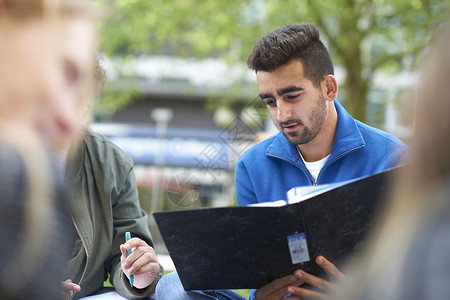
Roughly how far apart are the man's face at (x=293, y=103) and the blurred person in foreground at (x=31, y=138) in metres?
1.55

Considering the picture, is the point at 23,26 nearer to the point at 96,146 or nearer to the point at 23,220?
the point at 23,220

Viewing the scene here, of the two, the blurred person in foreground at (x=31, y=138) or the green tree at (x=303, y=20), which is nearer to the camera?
the blurred person in foreground at (x=31, y=138)

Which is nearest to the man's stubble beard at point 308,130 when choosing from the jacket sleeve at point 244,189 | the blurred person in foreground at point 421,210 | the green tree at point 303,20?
the jacket sleeve at point 244,189

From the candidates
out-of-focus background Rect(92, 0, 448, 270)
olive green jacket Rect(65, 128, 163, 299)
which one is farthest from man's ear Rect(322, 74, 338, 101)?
out-of-focus background Rect(92, 0, 448, 270)

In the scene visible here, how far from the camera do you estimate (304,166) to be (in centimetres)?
257

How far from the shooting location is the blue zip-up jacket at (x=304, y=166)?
2.49 metres

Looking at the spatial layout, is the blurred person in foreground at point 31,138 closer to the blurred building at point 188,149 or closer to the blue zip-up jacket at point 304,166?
the blue zip-up jacket at point 304,166

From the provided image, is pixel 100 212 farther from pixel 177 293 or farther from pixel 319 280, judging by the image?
pixel 319 280

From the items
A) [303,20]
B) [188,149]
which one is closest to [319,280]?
[303,20]

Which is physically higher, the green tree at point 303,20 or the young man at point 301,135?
the green tree at point 303,20

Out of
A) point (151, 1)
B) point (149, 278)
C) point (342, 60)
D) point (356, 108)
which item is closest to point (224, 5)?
point (151, 1)

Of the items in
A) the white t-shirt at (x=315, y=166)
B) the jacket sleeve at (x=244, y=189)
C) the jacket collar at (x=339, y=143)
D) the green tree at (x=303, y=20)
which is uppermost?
the green tree at (x=303, y=20)

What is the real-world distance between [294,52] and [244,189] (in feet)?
2.23

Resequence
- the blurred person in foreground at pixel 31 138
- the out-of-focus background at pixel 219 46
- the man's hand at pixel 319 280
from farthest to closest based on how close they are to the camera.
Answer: the out-of-focus background at pixel 219 46
the man's hand at pixel 319 280
the blurred person in foreground at pixel 31 138
